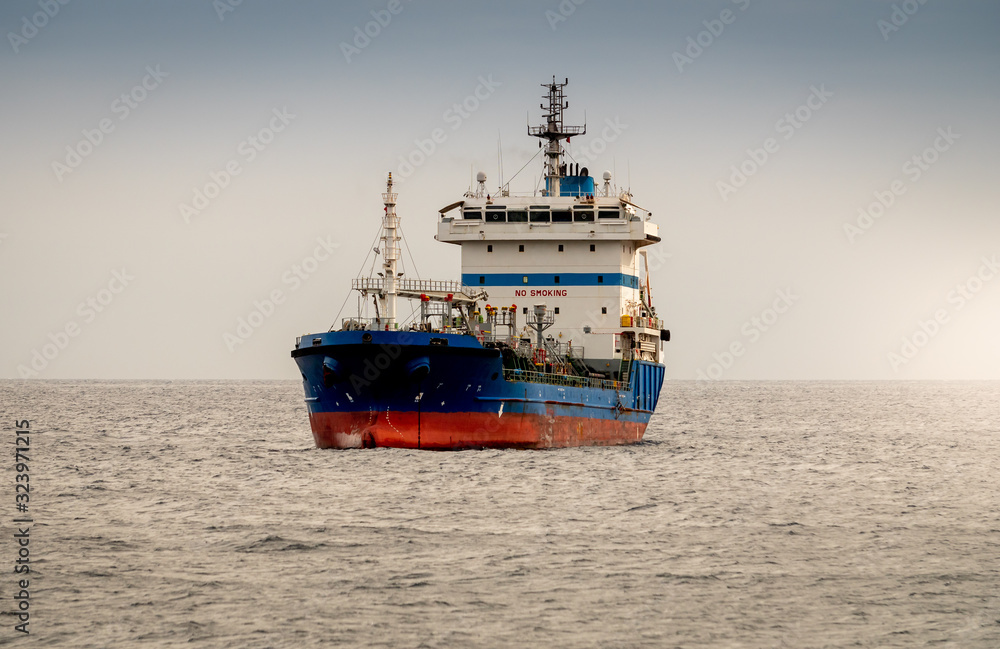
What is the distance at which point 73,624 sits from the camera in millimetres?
15141

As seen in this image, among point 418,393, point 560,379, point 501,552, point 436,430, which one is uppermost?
point 560,379

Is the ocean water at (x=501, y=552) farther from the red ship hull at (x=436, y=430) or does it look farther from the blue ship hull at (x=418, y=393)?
the blue ship hull at (x=418, y=393)

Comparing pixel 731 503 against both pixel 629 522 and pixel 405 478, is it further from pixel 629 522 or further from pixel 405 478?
pixel 405 478

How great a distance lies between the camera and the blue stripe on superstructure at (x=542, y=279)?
1724 inches

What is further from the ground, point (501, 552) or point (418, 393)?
point (418, 393)

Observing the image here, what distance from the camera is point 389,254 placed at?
35.6 metres

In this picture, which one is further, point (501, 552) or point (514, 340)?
point (514, 340)

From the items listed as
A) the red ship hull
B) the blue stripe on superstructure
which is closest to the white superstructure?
the blue stripe on superstructure

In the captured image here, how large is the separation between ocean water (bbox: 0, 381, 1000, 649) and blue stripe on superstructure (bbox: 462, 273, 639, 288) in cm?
849

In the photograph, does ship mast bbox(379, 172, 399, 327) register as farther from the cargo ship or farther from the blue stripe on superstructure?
the blue stripe on superstructure

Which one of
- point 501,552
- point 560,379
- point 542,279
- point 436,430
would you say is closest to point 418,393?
point 436,430

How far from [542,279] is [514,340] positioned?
4784 millimetres

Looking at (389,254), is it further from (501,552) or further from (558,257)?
(501,552)

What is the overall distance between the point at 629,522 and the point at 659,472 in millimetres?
10737
